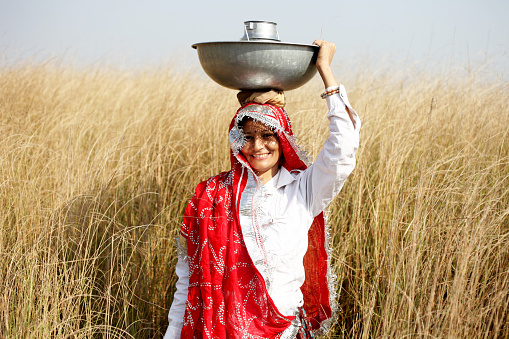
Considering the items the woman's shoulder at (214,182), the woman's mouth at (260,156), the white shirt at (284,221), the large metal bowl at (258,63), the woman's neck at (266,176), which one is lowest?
the white shirt at (284,221)

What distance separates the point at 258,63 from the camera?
1813mm

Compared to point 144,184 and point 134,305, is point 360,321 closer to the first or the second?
point 134,305

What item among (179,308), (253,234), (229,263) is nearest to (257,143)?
(253,234)

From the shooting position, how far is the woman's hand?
1.83m

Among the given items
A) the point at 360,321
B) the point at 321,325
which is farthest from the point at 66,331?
the point at 360,321

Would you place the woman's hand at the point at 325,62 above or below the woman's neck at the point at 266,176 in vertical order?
A: above

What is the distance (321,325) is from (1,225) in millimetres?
1924

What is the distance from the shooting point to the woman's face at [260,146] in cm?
208

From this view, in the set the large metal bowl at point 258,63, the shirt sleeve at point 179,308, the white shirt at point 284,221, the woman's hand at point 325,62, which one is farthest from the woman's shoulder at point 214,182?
the woman's hand at point 325,62

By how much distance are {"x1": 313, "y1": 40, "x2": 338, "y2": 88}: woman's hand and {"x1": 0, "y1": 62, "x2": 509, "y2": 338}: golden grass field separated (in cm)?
70

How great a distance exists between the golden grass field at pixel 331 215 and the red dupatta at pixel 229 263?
493 mm

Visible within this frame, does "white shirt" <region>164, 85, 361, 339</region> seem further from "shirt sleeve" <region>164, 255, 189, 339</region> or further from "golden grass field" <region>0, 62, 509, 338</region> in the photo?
"golden grass field" <region>0, 62, 509, 338</region>

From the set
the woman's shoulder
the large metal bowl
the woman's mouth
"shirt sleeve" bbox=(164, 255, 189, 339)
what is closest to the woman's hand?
the large metal bowl

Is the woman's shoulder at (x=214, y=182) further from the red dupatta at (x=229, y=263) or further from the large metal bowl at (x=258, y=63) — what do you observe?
the large metal bowl at (x=258, y=63)
